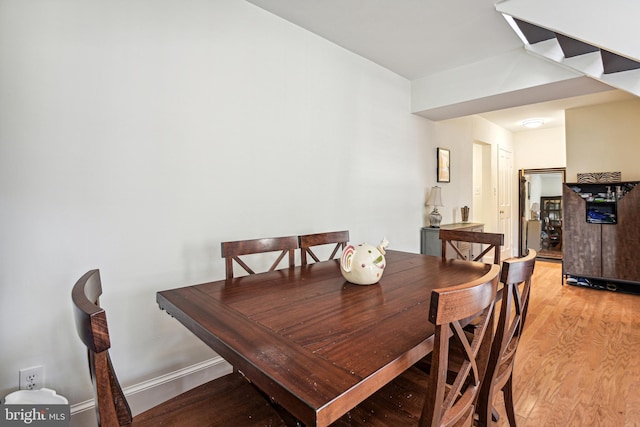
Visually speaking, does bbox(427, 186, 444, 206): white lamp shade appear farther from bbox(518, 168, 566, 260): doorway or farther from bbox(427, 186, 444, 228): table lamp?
bbox(518, 168, 566, 260): doorway

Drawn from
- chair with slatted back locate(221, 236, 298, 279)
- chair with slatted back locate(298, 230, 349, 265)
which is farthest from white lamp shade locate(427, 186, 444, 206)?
chair with slatted back locate(221, 236, 298, 279)

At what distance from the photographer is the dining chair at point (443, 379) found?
31.8 inches

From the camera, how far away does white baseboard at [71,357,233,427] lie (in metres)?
1.62

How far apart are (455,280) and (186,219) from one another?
5.18 feet

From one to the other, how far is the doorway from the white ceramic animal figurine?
629cm

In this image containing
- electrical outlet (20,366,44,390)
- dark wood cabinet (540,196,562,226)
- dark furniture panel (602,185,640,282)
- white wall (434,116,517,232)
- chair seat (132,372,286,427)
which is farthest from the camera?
dark wood cabinet (540,196,562,226)

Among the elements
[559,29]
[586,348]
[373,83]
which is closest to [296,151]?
[373,83]

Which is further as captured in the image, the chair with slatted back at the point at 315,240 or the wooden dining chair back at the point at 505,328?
the chair with slatted back at the point at 315,240

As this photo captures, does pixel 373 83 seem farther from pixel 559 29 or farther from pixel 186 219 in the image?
pixel 186 219

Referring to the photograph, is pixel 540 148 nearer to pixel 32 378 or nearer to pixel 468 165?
pixel 468 165

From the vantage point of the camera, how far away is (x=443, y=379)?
829 millimetres

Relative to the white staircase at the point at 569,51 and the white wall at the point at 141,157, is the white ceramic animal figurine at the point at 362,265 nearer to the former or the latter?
the white wall at the point at 141,157

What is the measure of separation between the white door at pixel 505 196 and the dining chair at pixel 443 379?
5778 millimetres

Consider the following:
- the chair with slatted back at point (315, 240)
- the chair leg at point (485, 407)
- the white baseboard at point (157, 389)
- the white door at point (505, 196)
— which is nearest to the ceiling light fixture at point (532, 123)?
the white door at point (505, 196)
